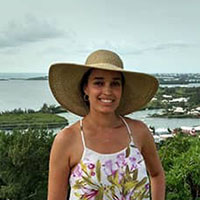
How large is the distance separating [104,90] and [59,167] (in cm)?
20

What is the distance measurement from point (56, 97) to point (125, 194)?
31cm

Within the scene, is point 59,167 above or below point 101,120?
below

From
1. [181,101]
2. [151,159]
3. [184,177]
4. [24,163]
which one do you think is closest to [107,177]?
[151,159]

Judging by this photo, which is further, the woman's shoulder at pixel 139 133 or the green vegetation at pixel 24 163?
the green vegetation at pixel 24 163

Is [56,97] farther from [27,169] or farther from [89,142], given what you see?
[27,169]

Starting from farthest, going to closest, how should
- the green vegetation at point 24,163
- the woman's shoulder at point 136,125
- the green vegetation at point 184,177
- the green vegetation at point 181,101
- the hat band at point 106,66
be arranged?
the green vegetation at point 181,101, the green vegetation at point 24,163, the green vegetation at point 184,177, the woman's shoulder at point 136,125, the hat band at point 106,66

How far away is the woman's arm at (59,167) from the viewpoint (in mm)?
825

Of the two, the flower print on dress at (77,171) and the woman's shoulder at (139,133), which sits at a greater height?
the woman's shoulder at (139,133)

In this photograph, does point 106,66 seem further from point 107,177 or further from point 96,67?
point 107,177

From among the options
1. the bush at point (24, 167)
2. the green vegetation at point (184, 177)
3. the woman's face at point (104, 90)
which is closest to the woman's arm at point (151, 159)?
the woman's face at point (104, 90)

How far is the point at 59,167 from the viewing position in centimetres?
83

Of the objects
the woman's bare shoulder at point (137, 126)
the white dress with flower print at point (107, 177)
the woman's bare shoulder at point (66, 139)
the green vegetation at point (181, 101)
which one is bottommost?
the white dress with flower print at point (107, 177)

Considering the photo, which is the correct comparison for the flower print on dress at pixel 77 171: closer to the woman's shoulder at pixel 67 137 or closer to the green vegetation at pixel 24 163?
the woman's shoulder at pixel 67 137

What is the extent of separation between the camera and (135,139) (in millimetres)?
894
